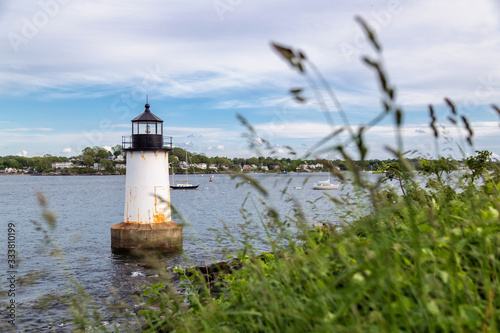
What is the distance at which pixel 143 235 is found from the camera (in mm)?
22547

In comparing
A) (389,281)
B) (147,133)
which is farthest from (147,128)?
(389,281)

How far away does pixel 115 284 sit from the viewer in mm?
18516

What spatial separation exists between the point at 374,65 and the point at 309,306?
1.26 meters

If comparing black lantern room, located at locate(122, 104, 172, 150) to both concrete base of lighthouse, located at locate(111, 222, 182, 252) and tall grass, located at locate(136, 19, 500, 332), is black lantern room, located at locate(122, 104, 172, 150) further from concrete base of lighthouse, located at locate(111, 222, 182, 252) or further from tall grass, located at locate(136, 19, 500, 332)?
tall grass, located at locate(136, 19, 500, 332)

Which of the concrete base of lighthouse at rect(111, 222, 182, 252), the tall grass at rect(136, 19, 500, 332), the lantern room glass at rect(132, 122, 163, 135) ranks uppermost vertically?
the lantern room glass at rect(132, 122, 163, 135)

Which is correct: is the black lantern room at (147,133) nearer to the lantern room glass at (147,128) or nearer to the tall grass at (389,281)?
the lantern room glass at (147,128)

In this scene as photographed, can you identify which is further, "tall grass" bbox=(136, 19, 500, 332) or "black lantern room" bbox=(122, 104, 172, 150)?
"black lantern room" bbox=(122, 104, 172, 150)

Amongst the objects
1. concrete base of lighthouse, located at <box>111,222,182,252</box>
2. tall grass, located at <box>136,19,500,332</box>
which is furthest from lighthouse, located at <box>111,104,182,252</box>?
tall grass, located at <box>136,19,500,332</box>

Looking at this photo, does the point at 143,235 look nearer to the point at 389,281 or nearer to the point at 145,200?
the point at 145,200

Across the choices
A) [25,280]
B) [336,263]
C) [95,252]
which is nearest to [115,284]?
[95,252]

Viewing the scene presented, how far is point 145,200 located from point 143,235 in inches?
75.7

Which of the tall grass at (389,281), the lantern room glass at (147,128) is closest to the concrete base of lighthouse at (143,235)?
the lantern room glass at (147,128)

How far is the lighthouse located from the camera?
74.4 feet

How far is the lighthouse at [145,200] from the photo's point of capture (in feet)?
74.4
